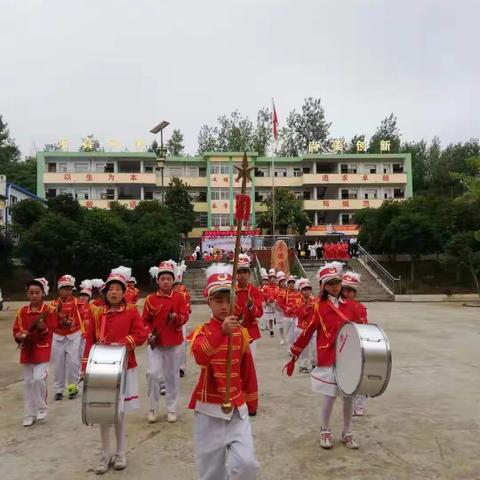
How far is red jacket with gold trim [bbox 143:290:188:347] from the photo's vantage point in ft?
22.6

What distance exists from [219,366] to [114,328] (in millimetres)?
1906

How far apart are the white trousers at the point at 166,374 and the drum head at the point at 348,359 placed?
2155 mm

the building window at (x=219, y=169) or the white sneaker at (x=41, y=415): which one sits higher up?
the building window at (x=219, y=169)

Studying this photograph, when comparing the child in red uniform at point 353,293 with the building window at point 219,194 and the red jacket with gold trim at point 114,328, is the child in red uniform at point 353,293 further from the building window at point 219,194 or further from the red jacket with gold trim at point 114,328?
the building window at point 219,194

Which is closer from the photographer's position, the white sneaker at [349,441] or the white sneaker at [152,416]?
the white sneaker at [349,441]

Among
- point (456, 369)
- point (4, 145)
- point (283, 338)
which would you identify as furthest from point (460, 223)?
point (4, 145)

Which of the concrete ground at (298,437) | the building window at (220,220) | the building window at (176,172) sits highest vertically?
the building window at (176,172)

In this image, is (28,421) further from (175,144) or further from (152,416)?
(175,144)

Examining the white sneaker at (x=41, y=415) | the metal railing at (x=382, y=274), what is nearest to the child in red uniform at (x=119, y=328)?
the white sneaker at (x=41, y=415)

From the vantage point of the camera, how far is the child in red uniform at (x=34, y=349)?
6695 mm

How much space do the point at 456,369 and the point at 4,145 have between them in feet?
220

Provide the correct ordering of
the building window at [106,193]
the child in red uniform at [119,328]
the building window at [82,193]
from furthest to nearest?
the building window at [106,193], the building window at [82,193], the child in red uniform at [119,328]

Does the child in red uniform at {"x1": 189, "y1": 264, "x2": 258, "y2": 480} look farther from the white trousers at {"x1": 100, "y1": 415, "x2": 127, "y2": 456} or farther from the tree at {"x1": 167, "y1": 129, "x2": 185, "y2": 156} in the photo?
the tree at {"x1": 167, "y1": 129, "x2": 185, "y2": 156}

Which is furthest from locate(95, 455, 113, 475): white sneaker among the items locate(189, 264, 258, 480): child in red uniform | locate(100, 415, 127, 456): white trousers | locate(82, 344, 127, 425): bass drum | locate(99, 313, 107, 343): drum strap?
locate(189, 264, 258, 480): child in red uniform
